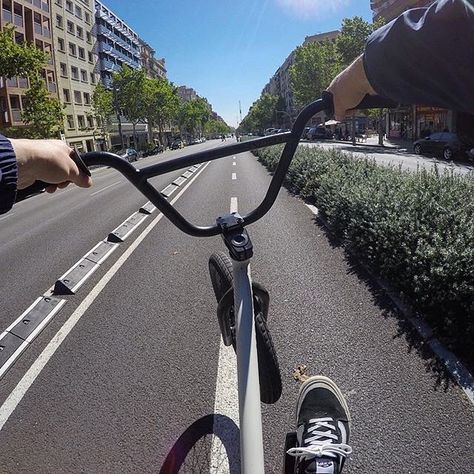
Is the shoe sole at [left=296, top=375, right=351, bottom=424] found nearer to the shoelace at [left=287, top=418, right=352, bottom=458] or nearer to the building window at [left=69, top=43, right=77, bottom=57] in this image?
the shoelace at [left=287, top=418, right=352, bottom=458]

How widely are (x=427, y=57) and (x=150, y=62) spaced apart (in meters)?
112

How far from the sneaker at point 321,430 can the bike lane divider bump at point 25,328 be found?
2558 mm

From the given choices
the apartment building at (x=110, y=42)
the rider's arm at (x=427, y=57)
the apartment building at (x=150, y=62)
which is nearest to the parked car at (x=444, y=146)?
the rider's arm at (x=427, y=57)

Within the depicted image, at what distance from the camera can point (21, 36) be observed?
38.4 m

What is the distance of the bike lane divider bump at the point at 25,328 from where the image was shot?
140 inches

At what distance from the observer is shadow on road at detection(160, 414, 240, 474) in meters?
2.24

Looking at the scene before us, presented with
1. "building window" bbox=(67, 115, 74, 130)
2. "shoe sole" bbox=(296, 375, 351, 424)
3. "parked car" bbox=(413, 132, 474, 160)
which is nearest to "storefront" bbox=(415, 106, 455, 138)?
"parked car" bbox=(413, 132, 474, 160)

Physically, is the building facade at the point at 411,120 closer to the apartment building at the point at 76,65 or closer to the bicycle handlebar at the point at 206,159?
the bicycle handlebar at the point at 206,159

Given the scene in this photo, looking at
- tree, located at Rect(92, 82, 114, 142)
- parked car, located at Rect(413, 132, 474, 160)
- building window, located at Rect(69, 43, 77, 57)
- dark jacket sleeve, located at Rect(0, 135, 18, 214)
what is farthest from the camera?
building window, located at Rect(69, 43, 77, 57)

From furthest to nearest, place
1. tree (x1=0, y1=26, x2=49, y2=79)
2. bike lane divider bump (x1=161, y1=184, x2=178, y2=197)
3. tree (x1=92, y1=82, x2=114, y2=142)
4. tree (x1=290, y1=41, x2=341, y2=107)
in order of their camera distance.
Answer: tree (x1=290, y1=41, x2=341, y2=107) → tree (x1=92, y1=82, x2=114, y2=142) → tree (x1=0, y1=26, x2=49, y2=79) → bike lane divider bump (x1=161, y1=184, x2=178, y2=197)

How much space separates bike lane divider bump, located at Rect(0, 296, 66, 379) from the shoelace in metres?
2.67

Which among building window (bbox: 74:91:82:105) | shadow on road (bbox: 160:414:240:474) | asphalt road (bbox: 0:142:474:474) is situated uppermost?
building window (bbox: 74:91:82:105)

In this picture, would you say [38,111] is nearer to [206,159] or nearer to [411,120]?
[206,159]

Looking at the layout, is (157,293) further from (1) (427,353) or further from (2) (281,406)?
(1) (427,353)
